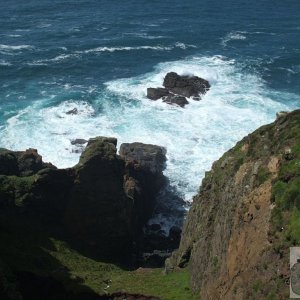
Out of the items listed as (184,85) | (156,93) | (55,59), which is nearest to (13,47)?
(55,59)

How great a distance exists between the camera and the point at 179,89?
102m

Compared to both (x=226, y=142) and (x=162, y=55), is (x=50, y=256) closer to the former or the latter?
(x=226, y=142)

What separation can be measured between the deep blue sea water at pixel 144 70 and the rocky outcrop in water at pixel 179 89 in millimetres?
1727

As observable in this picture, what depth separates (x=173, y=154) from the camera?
274ft

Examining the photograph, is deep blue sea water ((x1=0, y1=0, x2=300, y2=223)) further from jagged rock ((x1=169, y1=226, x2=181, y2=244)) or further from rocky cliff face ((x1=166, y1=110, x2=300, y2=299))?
rocky cliff face ((x1=166, y1=110, x2=300, y2=299))

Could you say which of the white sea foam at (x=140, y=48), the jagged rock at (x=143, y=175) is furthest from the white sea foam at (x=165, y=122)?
the white sea foam at (x=140, y=48)

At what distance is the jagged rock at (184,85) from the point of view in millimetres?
101625

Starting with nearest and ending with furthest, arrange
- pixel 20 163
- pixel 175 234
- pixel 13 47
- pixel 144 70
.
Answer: pixel 175 234 < pixel 20 163 < pixel 144 70 < pixel 13 47

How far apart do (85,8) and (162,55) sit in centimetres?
4113

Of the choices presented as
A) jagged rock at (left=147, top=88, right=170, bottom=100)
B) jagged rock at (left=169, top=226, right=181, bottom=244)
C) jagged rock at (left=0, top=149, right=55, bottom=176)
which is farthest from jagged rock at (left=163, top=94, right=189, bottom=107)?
jagged rock at (left=169, top=226, right=181, bottom=244)

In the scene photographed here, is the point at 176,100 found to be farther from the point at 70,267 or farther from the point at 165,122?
the point at 70,267

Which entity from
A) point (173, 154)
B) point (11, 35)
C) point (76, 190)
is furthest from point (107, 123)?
point (11, 35)

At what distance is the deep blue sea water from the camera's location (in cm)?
8769

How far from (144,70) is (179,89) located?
13.0 meters
